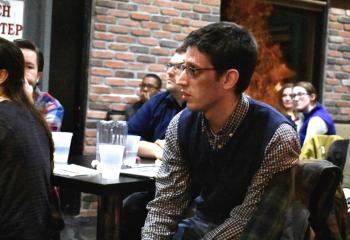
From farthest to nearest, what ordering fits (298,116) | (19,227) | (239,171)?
(298,116) < (19,227) < (239,171)

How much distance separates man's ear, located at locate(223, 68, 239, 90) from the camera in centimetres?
189

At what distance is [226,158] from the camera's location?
6.21 feet

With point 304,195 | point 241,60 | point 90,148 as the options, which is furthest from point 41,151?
point 90,148

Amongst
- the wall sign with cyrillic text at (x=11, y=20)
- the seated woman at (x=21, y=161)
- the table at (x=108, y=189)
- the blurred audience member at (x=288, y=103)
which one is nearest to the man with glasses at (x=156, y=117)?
the table at (x=108, y=189)

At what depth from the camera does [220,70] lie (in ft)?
6.17

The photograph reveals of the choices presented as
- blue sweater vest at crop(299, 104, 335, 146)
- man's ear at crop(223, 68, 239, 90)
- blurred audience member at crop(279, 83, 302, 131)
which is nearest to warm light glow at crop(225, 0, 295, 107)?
blurred audience member at crop(279, 83, 302, 131)

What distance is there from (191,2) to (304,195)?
3.82m

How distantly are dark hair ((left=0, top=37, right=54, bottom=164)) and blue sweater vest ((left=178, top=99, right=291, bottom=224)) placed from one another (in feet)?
1.91

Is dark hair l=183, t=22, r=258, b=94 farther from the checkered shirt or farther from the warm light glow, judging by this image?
the warm light glow

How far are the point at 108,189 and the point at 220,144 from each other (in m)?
0.51

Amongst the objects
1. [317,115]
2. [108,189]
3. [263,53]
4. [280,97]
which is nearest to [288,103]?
[280,97]

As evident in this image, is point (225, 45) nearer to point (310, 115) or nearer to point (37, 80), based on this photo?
point (37, 80)

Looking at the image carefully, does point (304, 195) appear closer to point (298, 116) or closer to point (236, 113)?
point (236, 113)

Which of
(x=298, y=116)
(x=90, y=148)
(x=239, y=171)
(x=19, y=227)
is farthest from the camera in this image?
(x=298, y=116)
